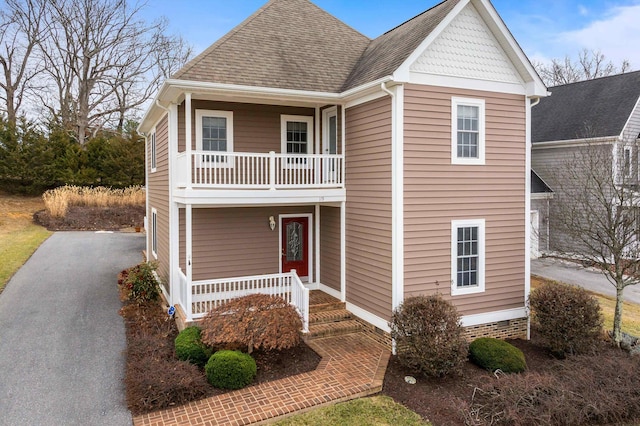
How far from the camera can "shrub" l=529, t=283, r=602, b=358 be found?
9.56 meters

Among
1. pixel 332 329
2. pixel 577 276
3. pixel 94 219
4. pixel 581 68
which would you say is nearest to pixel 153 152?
pixel 332 329

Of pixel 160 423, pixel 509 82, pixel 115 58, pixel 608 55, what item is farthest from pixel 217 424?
pixel 608 55

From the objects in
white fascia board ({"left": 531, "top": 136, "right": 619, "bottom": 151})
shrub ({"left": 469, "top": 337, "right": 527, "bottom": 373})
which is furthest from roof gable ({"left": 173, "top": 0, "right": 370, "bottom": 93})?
white fascia board ({"left": 531, "top": 136, "right": 619, "bottom": 151})

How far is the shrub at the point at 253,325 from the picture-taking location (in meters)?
8.33

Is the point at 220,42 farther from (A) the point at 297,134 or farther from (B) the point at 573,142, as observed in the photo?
(B) the point at 573,142

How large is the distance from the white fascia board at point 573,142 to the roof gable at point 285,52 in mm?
11386

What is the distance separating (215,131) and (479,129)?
21.2ft

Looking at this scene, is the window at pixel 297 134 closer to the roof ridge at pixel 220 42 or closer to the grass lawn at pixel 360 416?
the roof ridge at pixel 220 42

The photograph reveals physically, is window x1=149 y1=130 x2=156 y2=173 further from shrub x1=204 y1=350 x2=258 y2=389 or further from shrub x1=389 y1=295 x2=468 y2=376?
shrub x1=389 y1=295 x2=468 y2=376

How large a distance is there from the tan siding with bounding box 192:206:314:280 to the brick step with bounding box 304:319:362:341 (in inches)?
95.5

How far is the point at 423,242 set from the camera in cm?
973

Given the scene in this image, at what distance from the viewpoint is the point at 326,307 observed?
1107cm

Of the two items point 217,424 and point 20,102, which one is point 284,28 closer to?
point 217,424

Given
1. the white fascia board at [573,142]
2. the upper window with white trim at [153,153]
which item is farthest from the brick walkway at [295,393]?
the white fascia board at [573,142]
